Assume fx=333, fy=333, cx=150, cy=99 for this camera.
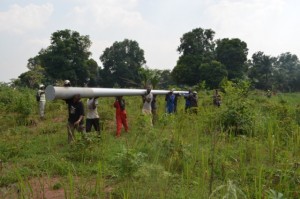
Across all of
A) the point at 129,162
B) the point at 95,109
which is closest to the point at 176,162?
the point at 129,162

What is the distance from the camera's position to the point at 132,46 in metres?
59.0

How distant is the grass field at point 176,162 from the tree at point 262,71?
40.3 metres

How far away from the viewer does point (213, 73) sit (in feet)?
120

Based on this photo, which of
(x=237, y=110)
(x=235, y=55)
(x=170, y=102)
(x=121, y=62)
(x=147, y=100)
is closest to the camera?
(x=237, y=110)

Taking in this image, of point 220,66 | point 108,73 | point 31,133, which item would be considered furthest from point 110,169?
point 108,73

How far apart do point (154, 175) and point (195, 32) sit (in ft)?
144

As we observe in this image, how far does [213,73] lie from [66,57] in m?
18.7

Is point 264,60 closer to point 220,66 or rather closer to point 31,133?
point 220,66

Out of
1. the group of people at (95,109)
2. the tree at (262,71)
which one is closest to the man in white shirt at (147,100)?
the group of people at (95,109)

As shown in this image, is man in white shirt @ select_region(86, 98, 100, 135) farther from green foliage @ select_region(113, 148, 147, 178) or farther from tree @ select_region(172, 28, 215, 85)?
tree @ select_region(172, 28, 215, 85)

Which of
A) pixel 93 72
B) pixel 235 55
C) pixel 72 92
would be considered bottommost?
pixel 72 92

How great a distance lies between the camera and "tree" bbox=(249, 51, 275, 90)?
46.7 m

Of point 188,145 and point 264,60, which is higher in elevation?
point 264,60

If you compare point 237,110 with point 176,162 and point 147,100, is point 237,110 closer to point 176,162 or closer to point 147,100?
point 147,100
